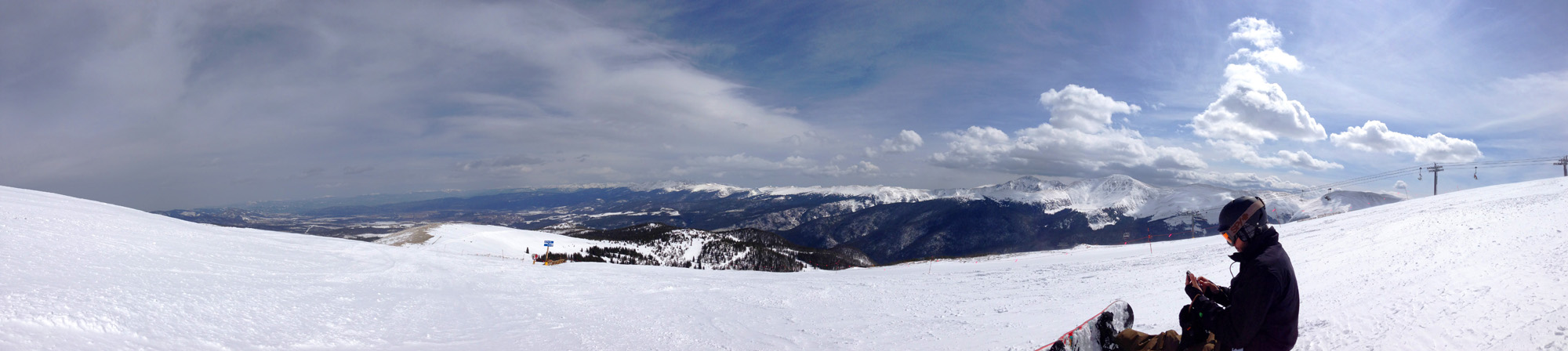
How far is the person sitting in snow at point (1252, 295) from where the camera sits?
13.1 ft

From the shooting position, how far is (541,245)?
94750 mm

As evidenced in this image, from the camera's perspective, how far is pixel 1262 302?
3969mm

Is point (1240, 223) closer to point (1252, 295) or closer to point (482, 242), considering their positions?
point (1252, 295)

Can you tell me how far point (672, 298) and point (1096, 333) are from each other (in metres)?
13.1

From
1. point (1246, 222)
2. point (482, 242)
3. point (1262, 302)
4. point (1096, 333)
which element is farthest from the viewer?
point (482, 242)

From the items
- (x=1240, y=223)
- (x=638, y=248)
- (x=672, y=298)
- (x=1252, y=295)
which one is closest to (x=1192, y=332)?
(x=1252, y=295)

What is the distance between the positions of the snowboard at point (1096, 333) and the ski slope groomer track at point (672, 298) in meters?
2.16

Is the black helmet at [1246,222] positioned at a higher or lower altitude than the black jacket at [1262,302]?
higher

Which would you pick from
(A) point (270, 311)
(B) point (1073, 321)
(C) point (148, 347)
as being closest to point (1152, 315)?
(B) point (1073, 321)

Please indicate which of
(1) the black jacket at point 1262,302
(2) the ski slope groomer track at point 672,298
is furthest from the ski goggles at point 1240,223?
(2) the ski slope groomer track at point 672,298

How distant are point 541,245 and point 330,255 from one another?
81.5 metres

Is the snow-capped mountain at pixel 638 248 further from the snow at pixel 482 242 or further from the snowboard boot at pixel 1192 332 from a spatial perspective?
the snowboard boot at pixel 1192 332

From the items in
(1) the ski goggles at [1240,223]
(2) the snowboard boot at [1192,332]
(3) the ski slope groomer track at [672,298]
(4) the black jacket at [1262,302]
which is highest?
(1) the ski goggles at [1240,223]

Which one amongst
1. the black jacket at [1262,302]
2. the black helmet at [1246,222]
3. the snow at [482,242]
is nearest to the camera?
the black jacket at [1262,302]
